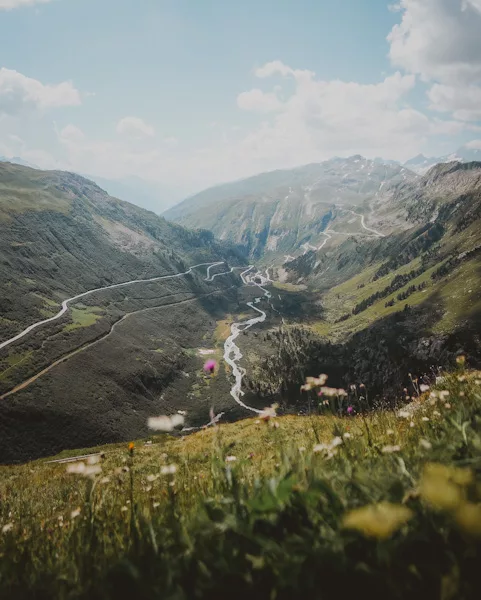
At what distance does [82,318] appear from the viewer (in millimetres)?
183875

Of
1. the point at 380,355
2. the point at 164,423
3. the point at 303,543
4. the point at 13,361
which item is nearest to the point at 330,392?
the point at 164,423

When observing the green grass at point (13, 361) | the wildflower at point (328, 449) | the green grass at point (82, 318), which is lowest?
the green grass at point (13, 361)

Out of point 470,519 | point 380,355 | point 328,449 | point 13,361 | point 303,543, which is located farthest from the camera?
point 380,355

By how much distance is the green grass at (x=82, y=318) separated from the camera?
17062 centimetres

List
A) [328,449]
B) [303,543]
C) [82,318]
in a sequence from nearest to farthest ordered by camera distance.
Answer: [303,543] → [328,449] → [82,318]

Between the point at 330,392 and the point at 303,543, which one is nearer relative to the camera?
the point at 303,543

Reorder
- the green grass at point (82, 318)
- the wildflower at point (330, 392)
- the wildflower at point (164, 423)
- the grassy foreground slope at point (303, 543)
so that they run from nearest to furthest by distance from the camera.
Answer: the grassy foreground slope at point (303, 543)
the wildflower at point (164, 423)
the wildflower at point (330, 392)
the green grass at point (82, 318)

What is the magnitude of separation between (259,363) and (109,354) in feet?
252

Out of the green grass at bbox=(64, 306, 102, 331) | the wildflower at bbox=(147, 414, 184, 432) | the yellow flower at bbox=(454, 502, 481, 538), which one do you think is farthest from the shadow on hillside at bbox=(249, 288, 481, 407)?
the yellow flower at bbox=(454, 502, 481, 538)

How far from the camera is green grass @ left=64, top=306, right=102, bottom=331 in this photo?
560ft

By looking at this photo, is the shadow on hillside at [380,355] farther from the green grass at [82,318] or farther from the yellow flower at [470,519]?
the yellow flower at [470,519]

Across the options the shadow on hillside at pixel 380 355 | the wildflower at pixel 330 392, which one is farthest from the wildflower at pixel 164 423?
the shadow on hillside at pixel 380 355

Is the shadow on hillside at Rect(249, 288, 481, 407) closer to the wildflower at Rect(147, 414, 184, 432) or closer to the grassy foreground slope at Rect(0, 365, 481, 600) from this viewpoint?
the wildflower at Rect(147, 414, 184, 432)

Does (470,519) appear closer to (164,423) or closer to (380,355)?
(164,423)
